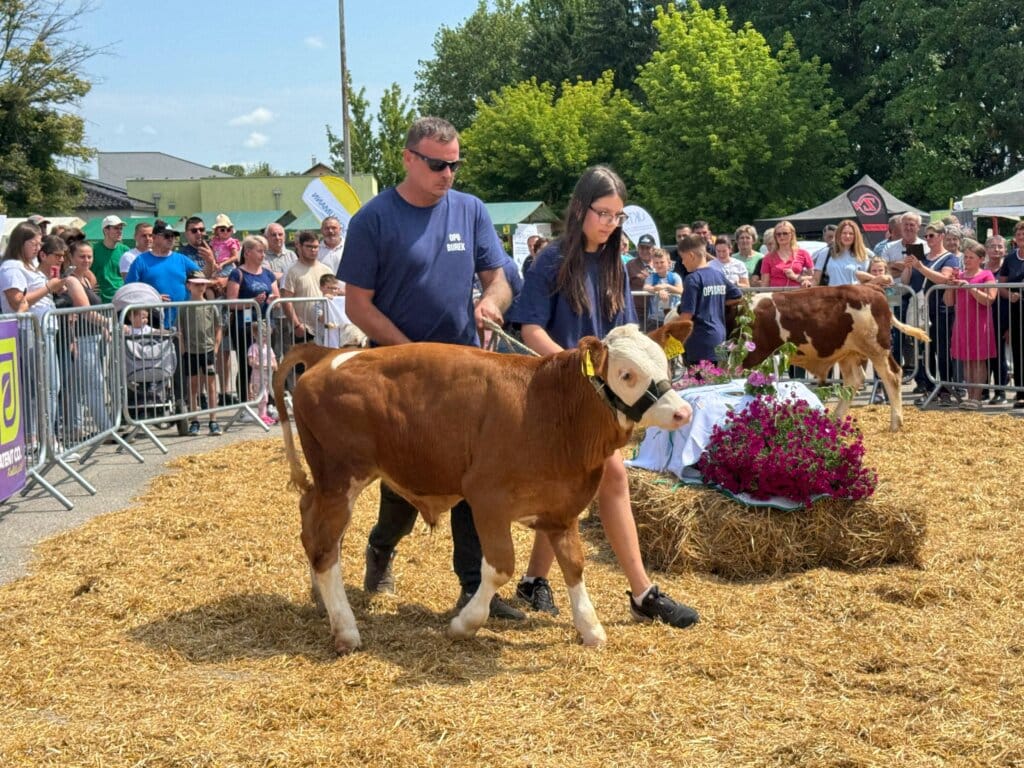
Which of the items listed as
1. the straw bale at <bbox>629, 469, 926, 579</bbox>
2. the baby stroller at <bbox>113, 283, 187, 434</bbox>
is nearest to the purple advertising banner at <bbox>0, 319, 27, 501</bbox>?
the baby stroller at <bbox>113, 283, 187, 434</bbox>

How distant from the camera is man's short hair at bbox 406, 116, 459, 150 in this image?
195 inches

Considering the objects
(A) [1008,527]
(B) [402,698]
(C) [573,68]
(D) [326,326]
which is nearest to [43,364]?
(D) [326,326]

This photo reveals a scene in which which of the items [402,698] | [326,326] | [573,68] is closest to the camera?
[402,698]

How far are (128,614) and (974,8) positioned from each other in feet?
133

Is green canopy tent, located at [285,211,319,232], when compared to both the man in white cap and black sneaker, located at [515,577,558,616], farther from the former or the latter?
black sneaker, located at [515,577,558,616]

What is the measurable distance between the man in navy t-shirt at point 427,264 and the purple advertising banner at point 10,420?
3.45 metres

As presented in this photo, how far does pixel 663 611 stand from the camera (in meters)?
5.02

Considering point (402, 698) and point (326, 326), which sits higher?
point (326, 326)

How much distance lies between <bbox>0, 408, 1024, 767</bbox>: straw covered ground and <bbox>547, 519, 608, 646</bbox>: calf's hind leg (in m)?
0.10

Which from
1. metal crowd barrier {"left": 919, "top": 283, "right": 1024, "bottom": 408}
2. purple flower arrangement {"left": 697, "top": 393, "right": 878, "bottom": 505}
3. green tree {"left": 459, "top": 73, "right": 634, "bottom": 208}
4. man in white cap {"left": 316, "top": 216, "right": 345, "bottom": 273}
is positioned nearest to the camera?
purple flower arrangement {"left": 697, "top": 393, "right": 878, "bottom": 505}

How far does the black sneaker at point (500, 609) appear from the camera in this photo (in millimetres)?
5188

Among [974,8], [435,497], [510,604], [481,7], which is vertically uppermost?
[481,7]

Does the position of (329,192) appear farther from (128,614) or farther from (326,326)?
(128,614)

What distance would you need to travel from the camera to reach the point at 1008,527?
6.84m
